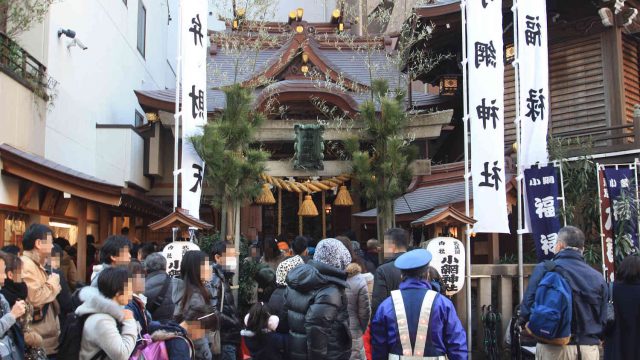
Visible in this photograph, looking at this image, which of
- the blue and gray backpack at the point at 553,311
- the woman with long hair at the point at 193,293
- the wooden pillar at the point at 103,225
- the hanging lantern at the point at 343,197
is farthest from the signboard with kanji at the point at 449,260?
the wooden pillar at the point at 103,225

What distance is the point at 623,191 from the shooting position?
400 inches

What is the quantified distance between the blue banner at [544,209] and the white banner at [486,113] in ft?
1.59

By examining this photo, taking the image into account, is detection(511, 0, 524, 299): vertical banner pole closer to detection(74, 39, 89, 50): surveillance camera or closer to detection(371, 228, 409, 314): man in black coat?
detection(371, 228, 409, 314): man in black coat

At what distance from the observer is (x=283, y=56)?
15633 mm

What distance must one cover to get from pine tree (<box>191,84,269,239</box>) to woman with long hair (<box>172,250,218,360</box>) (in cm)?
564

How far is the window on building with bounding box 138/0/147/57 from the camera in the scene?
21.0 m

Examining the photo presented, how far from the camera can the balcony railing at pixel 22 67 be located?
10.5 meters

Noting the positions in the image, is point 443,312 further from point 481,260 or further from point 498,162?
point 481,260

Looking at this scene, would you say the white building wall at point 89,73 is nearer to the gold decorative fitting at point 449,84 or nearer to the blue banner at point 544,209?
the gold decorative fitting at point 449,84

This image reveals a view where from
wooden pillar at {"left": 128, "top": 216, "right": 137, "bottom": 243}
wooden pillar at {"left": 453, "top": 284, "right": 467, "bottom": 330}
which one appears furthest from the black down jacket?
wooden pillar at {"left": 128, "top": 216, "right": 137, "bottom": 243}

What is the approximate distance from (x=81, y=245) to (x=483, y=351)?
8357 mm

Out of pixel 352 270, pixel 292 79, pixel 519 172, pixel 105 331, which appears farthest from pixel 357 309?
pixel 292 79

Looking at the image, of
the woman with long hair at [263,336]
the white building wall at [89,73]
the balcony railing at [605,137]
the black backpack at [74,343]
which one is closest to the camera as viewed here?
the black backpack at [74,343]

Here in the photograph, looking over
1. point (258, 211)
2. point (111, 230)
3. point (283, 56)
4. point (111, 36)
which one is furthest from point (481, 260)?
point (111, 36)
